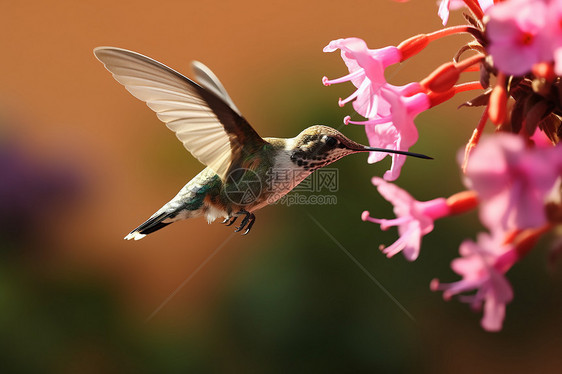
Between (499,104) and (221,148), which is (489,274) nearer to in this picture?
(499,104)

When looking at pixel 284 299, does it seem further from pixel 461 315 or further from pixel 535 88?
pixel 535 88

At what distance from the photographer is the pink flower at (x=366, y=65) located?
2.23 ft

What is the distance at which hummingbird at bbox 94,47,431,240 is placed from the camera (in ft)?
3.06

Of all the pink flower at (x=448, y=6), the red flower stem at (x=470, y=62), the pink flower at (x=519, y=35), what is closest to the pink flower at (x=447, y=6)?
the pink flower at (x=448, y=6)

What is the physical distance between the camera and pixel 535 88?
0.59 m

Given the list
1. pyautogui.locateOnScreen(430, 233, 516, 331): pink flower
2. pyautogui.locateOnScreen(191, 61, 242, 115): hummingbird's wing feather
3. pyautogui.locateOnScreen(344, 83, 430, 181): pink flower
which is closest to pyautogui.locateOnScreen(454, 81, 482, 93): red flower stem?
pyautogui.locateOnScreen(344, 83, 430, 181): pink flower

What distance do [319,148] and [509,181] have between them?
22.4 inches

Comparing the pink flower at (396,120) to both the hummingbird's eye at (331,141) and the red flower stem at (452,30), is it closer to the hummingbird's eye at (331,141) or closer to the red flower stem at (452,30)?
the red flower stem at (452,30)

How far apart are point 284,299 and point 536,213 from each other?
186 cm

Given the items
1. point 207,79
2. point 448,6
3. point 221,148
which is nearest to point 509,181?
point 448,6

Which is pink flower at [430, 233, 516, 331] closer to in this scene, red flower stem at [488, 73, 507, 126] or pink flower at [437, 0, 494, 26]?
red flower stem at [488, 73, 507, 126]

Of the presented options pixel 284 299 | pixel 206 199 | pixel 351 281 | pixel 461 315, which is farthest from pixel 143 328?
pixel 206 199

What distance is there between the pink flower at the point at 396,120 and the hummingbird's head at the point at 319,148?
0.19 meters

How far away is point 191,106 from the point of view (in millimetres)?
976
